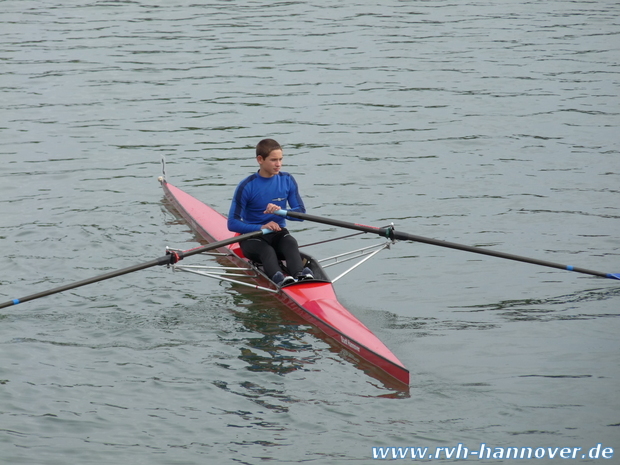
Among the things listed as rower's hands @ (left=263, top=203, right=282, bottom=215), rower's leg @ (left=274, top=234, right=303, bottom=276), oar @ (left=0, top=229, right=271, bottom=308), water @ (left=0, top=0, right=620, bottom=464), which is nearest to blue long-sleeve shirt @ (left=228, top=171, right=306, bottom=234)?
rower's leg @ (left=274, top=234, right=303, bottom=276)

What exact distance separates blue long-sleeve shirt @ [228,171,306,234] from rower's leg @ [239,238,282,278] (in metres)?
0.18

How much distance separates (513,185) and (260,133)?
19.1 ft

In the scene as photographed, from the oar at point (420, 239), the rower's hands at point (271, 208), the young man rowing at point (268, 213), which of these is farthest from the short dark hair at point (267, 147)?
the oar at point (420, 239)

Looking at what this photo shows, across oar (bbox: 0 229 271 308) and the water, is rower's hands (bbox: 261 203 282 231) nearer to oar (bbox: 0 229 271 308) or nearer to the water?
oar (bbox: 0 229 271 308)

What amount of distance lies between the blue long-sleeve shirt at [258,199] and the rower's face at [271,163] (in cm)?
8

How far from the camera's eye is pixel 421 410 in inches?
281

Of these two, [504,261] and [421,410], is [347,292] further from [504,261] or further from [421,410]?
[421,410]

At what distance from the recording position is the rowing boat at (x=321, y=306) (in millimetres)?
7844

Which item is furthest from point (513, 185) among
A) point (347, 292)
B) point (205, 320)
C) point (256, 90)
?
point (256, 90)

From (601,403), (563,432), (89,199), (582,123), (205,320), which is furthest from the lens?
(582,123)

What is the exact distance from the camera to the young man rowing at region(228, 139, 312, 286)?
9398 mm

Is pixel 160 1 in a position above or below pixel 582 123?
above

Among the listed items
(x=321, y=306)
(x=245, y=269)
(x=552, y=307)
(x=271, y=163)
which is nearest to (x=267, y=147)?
(x=271, y=163)

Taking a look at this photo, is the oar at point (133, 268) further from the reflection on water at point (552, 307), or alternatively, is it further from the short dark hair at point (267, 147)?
the reflection on water at point (552, 307)
